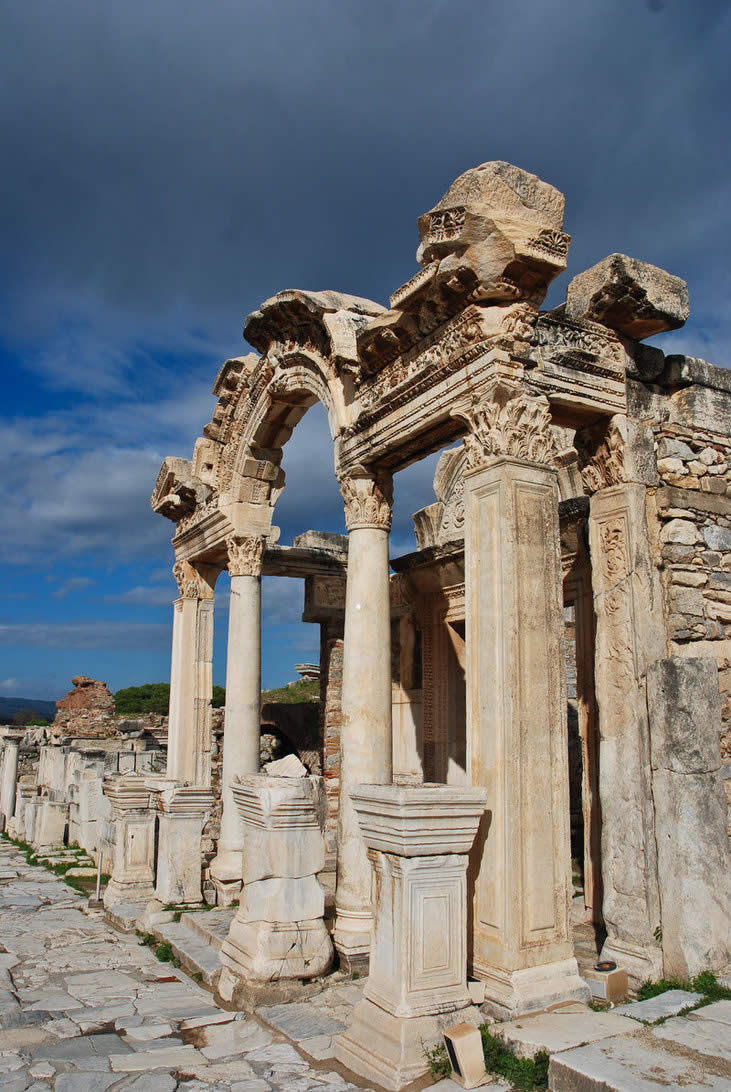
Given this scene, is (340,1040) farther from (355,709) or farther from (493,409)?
(493,409)

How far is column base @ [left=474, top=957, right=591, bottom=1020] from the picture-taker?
514 centimetres

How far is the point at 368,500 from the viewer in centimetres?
822

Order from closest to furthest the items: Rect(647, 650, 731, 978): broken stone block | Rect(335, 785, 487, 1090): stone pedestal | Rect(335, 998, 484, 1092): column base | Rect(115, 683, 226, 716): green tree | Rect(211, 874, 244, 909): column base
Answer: Rect(335, 998, 484, 1092): column base
Rect(335, 785, 487, 1090): stone pedestal
Rect(647, 650, 731, 978): broken stone block
Rect(211, 874, 244, 909): column base
Rect(115, 683, 226, 716): green tree

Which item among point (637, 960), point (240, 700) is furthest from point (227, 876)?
point (637, 960)

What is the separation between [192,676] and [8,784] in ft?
28.3

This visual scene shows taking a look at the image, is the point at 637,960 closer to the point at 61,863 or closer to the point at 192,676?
the point at 192,676

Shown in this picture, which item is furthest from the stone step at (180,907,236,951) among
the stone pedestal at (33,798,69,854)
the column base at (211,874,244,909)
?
the stone pedestal at (33,798,69,854)

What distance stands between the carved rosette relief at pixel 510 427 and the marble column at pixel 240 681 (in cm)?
536

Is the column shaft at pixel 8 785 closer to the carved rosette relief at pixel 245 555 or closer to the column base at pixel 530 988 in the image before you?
the carved rosette relief at pixel 245 555

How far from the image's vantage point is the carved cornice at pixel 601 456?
685cm

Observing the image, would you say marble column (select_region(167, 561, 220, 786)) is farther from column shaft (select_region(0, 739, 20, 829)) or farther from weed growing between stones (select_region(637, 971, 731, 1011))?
weed growing between stones (select_region(637, 971, 731, 1011))

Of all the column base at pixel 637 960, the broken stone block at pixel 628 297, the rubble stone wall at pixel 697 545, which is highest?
the broken stone block at pixel 628 297

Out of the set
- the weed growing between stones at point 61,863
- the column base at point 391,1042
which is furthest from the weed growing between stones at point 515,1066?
the weed growing between stones at point 61,863

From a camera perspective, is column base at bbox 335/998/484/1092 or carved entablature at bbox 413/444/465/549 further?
carved entablature at bbox 413/444/465/549
